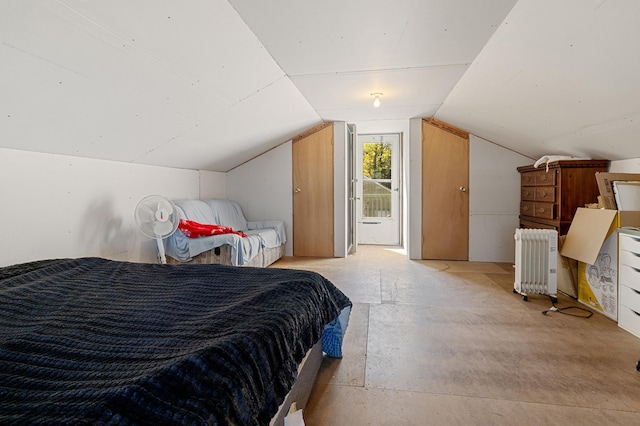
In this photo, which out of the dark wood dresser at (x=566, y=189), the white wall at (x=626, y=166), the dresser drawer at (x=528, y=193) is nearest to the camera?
the white wall at (x=626, y=166)

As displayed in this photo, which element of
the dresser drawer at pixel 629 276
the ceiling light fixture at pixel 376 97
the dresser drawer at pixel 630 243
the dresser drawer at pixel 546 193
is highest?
the ceiling light fixture at pixel 376 97

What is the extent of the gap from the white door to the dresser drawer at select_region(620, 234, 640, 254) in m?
3.90

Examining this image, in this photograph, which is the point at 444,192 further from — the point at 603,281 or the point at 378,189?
the point at 603,281

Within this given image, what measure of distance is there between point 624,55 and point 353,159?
13.1 feet

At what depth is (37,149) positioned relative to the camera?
7.61 feet

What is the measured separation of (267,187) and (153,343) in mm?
4413

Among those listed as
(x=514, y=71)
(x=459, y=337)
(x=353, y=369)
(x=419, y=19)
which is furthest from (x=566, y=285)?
(x=419, y=19)

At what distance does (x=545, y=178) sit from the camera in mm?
3736

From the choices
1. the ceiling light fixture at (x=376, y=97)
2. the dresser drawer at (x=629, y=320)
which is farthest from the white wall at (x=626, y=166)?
the ceiling light fixture at (x=376, y=97)

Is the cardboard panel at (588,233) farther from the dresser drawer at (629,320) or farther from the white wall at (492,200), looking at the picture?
the white wall at (492,200)

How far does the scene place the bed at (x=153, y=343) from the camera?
0.75 m

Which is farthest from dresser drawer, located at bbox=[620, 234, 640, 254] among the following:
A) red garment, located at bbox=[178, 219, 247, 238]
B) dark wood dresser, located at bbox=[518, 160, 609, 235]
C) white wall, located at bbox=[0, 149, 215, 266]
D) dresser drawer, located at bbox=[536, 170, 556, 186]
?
white wall, located at bbox=[0, 149, 215, 266]

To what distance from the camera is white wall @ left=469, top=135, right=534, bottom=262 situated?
15.3 ft

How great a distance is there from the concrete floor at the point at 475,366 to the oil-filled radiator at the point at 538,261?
0.42 ft
